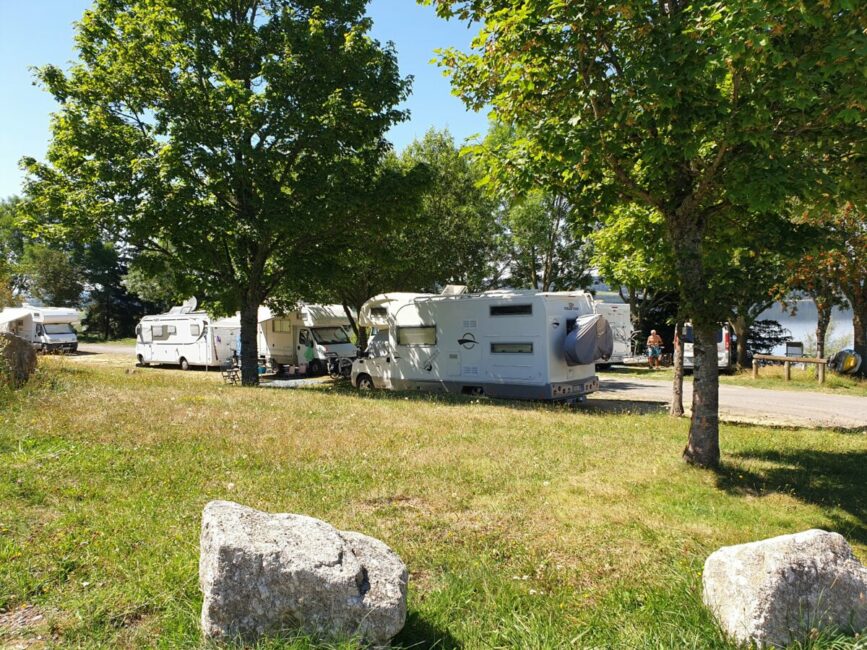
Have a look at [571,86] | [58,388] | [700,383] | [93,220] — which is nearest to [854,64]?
[571,86]

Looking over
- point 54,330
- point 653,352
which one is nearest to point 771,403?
point 653,352

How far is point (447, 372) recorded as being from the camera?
1605 centimetres

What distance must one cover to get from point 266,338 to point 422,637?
24657mm

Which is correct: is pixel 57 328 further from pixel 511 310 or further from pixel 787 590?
pixel 787 590

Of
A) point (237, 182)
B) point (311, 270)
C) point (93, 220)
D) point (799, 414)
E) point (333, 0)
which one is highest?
point (333, 0)

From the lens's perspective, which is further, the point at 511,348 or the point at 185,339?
the point at 185,339

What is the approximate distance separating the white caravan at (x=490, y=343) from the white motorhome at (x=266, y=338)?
26.4 ft

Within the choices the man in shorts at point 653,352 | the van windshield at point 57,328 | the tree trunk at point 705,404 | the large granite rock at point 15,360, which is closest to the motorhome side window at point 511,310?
the tree trunk at point 705,404

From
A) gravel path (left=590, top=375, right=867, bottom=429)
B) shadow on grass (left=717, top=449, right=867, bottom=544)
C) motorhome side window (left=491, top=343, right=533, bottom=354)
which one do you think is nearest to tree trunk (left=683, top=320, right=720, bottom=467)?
shadow on grass (left=717, top=449, right=867, bottom=544)

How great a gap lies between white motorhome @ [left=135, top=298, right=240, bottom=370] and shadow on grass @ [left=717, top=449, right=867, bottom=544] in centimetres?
2244

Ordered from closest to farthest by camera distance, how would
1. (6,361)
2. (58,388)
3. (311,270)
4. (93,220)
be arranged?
(6,361)
(58,388)
(93,220)
(311,270)

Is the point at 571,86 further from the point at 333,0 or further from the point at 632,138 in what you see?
the point at 333,0

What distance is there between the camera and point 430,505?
5871 mm

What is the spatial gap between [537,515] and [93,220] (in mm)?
15345
